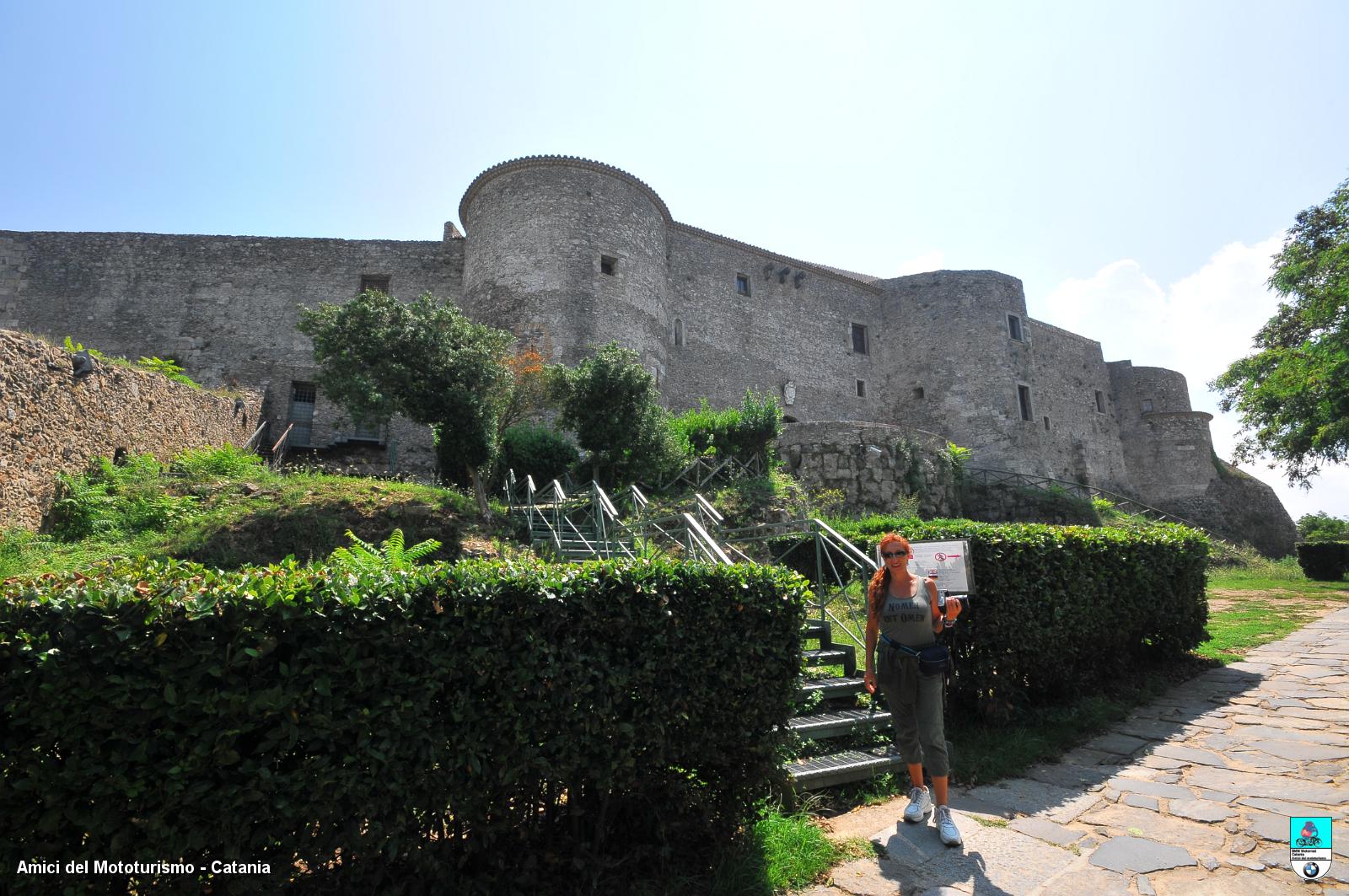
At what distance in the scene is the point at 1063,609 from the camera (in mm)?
6203

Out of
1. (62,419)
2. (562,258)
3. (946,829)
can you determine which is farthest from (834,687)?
(562,258)

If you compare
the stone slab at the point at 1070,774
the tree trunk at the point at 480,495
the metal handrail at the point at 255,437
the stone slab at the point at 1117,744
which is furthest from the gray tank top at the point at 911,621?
the metal handrail at the point at 255,437

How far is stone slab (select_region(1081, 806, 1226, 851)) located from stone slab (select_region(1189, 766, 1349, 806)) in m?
0.79

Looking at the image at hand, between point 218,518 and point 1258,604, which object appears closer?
point 218,518

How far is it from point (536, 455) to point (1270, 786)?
12.0 metres

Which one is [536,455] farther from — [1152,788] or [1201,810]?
[1201,810]

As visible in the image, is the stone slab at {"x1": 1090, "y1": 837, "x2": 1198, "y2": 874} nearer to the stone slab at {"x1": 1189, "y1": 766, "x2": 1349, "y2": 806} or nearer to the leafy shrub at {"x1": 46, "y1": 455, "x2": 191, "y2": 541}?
the stone slab at {"x1": 1189, "y1": 766, "x2": 1349, "y2": 806}

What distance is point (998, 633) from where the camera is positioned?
5.64 m

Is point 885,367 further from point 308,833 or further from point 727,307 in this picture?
point 308,833

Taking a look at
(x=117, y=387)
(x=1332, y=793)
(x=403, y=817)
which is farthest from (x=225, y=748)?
(x=117, y=387)

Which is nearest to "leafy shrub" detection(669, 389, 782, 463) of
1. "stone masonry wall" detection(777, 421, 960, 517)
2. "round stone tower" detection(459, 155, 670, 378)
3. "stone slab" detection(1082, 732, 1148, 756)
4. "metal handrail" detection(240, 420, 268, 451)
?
"stone masonry wall" detection(777, 421, 960, 517)

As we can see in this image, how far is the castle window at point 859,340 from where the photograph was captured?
27328 mm

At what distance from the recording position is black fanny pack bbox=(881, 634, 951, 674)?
4137 mm

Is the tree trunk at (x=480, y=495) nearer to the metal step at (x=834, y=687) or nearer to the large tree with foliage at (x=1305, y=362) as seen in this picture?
the metal step at (x=834, y=687)
